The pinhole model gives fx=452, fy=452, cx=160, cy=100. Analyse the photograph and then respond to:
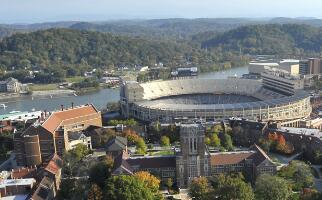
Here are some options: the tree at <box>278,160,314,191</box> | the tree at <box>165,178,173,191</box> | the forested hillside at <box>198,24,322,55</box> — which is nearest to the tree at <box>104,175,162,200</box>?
the tree at <box>165,178,173,191</box>

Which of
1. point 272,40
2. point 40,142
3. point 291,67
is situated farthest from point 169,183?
point 272,40

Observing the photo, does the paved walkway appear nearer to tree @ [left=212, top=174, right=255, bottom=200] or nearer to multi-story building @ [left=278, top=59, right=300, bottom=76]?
tree @ [left=212, top=174, right=255, bottom=200]

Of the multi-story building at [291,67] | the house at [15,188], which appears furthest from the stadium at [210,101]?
the multi-story building at [291,67]

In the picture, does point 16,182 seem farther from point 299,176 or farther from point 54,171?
point 299,176

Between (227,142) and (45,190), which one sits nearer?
(45,190)

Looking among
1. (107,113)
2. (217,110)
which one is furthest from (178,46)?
(217,110)

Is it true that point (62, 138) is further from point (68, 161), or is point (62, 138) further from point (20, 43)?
point (20, 43)

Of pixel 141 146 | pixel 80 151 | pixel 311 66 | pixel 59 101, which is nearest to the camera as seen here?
pixel 80 151
